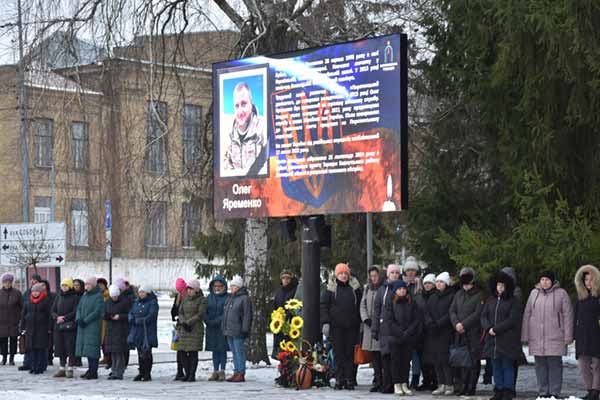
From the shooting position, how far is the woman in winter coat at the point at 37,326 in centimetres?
2471

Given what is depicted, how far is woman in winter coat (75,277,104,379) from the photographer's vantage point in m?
23.0

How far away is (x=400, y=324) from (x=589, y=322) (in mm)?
2931

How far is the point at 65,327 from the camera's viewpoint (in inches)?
934

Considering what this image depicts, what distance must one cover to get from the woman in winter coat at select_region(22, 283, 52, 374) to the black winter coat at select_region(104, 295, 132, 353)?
88.9 inches

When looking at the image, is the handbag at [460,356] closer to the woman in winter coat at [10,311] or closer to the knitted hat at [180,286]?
the knitted hat at [180,286]

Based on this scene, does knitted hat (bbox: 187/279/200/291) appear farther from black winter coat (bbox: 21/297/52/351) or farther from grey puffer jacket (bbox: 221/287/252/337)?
black winter coat (bbox: 21/297/52/351)

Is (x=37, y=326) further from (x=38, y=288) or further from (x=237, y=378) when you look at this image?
(x=237, y=378)

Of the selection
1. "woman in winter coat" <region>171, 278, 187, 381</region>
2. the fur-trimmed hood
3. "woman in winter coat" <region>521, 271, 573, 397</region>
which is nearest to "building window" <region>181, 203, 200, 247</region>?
"woman in winter coat" <region>171, 278, 187, 381</region>

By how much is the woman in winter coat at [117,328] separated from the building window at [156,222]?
6.49 ft

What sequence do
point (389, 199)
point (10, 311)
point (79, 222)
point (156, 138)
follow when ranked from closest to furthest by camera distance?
1. point (389, 199)
2. point (156, 138)
3. point (79, 222)
4. point (10, 311)

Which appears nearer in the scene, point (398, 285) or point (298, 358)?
point (398, 285)

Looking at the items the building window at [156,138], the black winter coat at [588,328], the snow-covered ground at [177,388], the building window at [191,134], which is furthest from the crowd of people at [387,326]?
the building window at [191,134]

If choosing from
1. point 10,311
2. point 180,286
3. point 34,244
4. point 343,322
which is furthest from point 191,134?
point 34,244

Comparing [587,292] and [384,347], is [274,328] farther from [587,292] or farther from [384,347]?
[587,292]
